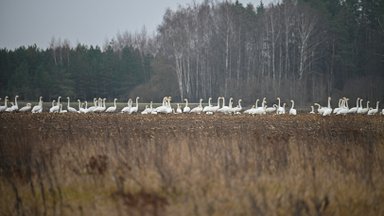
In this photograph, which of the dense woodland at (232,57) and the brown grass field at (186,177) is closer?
the brown grass field at (186,177)

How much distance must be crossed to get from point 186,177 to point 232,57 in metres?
46.7

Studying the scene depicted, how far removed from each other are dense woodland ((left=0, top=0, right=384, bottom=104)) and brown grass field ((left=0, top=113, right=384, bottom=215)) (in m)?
36.6

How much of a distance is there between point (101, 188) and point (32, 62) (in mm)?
51406

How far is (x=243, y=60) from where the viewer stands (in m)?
54.3

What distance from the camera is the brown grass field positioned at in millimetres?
7734

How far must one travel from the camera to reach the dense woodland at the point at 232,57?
4916 centimetres

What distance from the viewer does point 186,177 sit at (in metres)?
8.25

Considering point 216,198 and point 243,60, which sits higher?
point 243,60

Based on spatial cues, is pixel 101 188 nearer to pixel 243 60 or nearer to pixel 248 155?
pixel 248 155

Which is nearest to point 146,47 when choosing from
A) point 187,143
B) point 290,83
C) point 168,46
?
point 168,46

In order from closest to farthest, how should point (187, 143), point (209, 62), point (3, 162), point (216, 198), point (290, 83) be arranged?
point (216, 198) → point (3, 162) → point (187, 143) → point (290, 83) → point (209, 62)

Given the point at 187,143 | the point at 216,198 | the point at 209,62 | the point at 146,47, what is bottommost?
the point at 216,198

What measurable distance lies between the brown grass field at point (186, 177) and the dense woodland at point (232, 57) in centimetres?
3657

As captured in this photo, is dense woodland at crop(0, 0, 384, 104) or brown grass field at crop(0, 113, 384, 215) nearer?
brown grass field at crop(0, 113, 384, 215)
